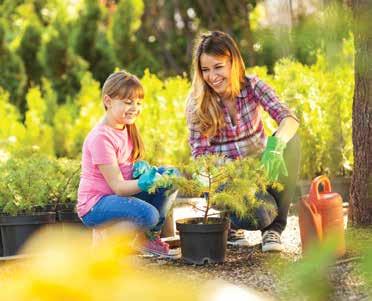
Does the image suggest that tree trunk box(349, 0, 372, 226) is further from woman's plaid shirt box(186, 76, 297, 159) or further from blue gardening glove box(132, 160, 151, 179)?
blue gardening glove box(132, 160, 151, 179)

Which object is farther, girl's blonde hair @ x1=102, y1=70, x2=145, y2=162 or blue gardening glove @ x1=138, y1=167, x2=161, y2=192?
girl's blonde hair @ x1=102, y1=70, x2=145, y2=162

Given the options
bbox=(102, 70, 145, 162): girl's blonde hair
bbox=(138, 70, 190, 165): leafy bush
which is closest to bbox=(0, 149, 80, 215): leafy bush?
bbox=(102, 70, 145, 162): girl's blonde hair

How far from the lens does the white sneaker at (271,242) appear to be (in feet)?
10.3

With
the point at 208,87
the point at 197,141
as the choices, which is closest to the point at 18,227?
the point at 197,141

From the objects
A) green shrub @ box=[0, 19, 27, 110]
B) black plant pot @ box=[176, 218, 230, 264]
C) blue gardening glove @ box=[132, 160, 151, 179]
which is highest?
green shrub @ box=[0, 19, 27, 110]

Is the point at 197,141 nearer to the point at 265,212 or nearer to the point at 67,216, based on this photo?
the point at 265,212

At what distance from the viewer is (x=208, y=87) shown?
10.7 feet

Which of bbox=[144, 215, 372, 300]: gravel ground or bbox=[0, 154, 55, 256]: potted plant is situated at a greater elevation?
bbox=[0, 154, 55, 256]: potted plant

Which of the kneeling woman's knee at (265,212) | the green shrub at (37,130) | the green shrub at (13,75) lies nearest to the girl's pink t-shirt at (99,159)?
the kneeling woman's knee at (265,212)

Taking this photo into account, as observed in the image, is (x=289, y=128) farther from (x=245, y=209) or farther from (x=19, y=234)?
(x=19, y=234)

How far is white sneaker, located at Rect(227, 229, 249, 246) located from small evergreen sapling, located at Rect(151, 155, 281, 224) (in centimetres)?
50

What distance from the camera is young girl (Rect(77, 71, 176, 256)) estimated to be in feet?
9.84

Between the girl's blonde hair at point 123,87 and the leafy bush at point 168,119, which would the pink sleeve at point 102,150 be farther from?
the leafy bush at point 168,119

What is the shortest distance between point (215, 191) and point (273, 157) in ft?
0.93
